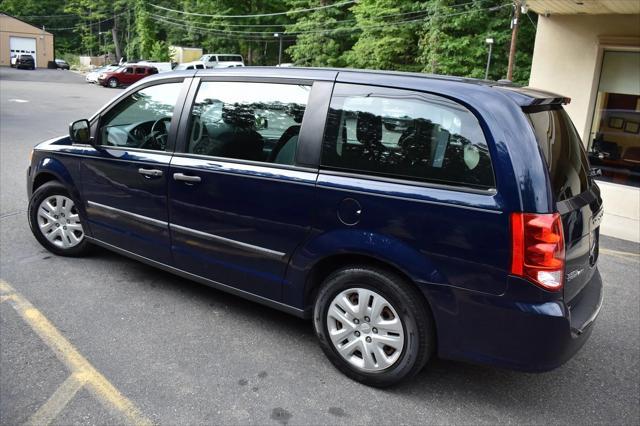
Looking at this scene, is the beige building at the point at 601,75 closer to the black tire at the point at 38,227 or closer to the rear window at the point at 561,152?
the rear window at the point at 561,152

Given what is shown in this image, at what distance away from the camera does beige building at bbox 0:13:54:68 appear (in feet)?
215

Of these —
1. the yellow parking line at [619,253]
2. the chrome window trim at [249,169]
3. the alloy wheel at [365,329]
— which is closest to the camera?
the alloy wheel at [365,329]

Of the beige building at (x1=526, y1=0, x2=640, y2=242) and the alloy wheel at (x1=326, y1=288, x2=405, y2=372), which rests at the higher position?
the beige building at (x1=526, y1=0, x2=640, y2=242)

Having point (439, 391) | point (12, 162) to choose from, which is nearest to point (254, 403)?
point (439, 391)

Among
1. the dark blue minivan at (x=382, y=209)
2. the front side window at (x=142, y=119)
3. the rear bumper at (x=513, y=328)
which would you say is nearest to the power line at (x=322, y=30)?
the front side window at (x=142, y=119)

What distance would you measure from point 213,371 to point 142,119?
2.19 metres

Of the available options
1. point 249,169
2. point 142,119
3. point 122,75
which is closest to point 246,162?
point 249,169

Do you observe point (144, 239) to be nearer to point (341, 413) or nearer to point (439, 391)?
point (341, 413)

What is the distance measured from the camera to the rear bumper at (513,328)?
2.69 meters

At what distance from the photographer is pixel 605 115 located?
27.9 feet

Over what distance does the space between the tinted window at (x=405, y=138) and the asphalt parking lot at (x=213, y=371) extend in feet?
4.08

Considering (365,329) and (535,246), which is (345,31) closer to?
(365,329)

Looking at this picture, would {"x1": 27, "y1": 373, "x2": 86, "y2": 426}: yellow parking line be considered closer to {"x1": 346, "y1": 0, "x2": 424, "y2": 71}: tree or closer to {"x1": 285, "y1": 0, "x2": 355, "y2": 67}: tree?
{"x1": 346, "y1": 0, "x2": 424, "y2": 71}: tree

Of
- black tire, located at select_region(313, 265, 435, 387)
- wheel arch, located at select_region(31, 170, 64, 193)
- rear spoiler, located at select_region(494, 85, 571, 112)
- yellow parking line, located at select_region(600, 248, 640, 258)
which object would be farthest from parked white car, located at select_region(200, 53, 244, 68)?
black tire, located at select_region(313, 265, 435, 387)
